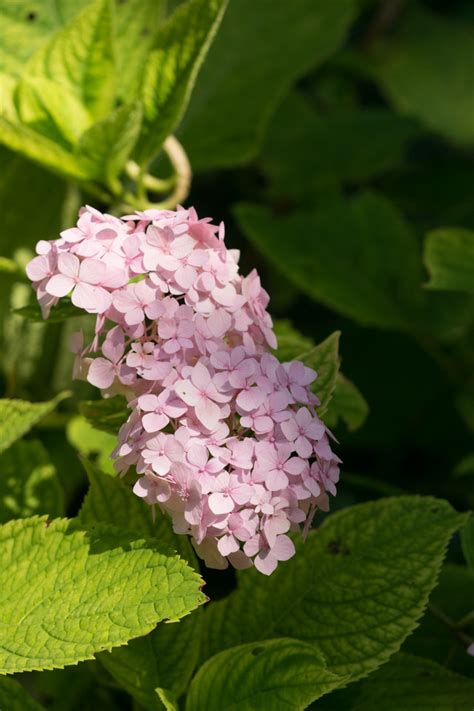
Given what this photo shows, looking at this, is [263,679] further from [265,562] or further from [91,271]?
[91,271]

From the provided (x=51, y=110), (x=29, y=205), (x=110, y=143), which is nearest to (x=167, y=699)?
(x=110, y=143)

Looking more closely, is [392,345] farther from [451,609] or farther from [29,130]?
[29,130]

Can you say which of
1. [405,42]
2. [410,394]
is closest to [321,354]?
[410,394]

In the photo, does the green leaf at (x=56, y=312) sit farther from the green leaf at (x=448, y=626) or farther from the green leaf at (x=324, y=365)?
the green leaf at (x=448, y=626)

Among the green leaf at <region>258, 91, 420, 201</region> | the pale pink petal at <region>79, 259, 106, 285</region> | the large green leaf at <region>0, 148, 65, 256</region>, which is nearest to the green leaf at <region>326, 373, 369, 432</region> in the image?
the pale pink petal at <region>79, 259, 106, 285</region>

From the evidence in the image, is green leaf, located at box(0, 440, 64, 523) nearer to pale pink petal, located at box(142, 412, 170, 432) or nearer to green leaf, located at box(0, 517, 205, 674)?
green leaf, located at box(0, 517, 205, 674)

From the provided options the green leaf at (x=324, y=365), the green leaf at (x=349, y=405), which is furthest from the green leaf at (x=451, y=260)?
the green leaf at (x=324, y=365)
